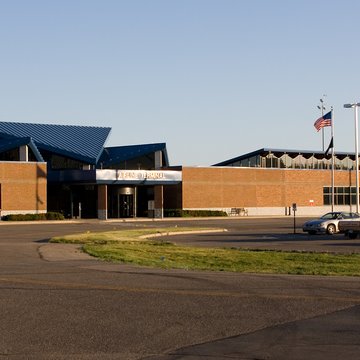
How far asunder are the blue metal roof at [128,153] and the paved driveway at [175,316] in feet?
189

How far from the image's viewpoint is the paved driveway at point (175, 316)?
9.18m

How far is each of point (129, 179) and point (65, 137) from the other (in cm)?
994

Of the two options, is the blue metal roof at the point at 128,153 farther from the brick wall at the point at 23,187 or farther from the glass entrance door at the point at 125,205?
the brick wall at the point at 23,187

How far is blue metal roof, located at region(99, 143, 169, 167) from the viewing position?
75931 mm

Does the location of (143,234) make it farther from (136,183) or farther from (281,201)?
(281,201)

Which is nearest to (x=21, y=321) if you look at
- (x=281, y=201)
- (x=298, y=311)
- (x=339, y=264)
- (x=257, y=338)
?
(x=257, y=338)

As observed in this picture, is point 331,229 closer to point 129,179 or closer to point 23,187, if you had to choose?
point 129,179

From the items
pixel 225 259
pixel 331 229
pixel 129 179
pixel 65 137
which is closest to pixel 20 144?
pixel 65 137

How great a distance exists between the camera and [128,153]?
7706 cm

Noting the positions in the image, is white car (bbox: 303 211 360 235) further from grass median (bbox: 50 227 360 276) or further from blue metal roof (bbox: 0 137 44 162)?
blue metal roof (bbox: 0 137 44 162)

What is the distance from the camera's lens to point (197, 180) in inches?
2997

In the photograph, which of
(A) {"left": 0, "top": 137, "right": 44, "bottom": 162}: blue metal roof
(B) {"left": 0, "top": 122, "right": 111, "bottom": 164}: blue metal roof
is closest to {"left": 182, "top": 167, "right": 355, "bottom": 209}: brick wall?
(B) {"left": 0, "top": 122, "right": 111, "bottom": 164}: blue metal roof

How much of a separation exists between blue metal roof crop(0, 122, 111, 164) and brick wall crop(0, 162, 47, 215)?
234 inches

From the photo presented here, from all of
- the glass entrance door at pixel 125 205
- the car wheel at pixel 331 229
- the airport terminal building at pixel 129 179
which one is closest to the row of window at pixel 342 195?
the airport terminal building at pixel 129 179
